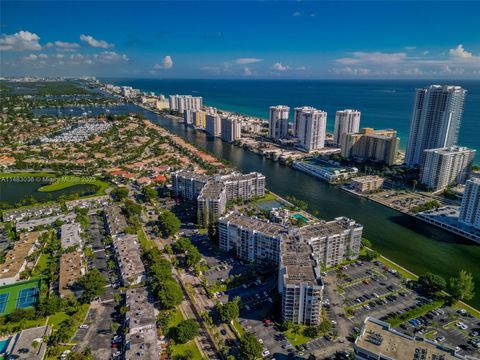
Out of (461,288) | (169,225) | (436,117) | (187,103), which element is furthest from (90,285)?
(187,103)

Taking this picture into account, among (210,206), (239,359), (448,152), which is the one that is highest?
(448,152)

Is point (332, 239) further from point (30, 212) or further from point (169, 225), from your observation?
point (30, 212)

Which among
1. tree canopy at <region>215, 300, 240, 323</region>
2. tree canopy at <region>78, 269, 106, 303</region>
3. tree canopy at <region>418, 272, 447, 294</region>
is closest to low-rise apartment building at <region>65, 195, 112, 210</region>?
tree canopy at <region>78, 269, 106, 303</region>

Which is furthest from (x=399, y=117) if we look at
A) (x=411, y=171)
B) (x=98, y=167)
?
(x=98, y=167)

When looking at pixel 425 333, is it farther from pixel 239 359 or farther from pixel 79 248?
pixel 79 248

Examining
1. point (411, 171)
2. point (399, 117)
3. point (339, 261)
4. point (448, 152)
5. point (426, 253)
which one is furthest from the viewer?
point (399, 117)

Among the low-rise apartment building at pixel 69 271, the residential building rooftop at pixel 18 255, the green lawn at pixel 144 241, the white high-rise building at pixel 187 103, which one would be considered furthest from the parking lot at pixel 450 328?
the white high-rise building at pixel 187 103

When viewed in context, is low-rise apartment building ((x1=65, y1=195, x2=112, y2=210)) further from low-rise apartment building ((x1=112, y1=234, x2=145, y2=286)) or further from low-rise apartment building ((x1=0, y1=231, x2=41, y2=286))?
low-rise apartment building ((x1=112, y1=234, x2=145, y2=286))
